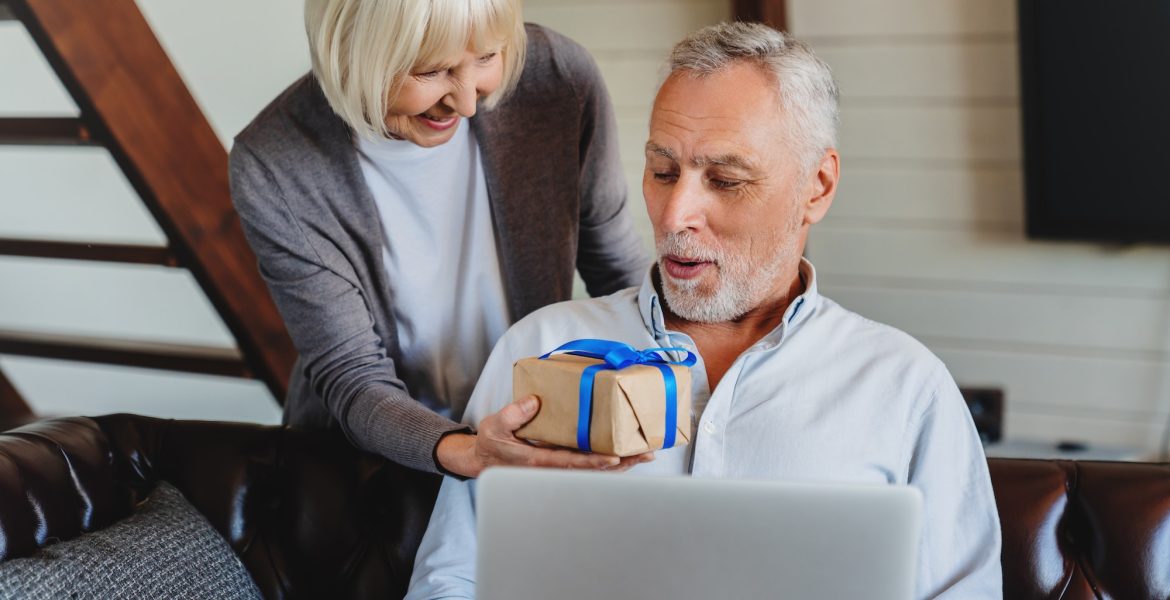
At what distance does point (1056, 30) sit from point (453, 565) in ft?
6.61

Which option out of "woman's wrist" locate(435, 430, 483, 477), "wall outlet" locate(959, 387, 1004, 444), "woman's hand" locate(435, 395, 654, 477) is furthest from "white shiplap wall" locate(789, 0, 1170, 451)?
"woman's hand" locate(435, 395, 654, 477)

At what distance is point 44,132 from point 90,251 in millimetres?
Result: 428

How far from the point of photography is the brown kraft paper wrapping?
1207mm

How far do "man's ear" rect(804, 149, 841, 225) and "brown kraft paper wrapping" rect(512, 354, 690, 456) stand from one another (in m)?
0.43

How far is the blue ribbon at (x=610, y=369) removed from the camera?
1.22 m

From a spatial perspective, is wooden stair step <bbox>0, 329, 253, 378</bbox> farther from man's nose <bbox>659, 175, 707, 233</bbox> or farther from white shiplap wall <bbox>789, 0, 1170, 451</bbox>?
man's nose <bbox>659, 175, 707, 233</bbox>

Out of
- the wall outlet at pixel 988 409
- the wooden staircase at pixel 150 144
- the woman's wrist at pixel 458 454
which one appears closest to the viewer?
the woman's wrist at pixel 458 454

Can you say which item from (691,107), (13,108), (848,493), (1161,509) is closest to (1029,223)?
(1161,509)

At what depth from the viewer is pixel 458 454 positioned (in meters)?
1.50

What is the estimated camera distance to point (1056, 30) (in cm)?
273

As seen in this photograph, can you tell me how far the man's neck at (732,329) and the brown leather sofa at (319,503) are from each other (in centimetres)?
39

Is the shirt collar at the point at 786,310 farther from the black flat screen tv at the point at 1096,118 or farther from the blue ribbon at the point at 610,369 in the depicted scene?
the black flat screen tv at the point at 1096,118

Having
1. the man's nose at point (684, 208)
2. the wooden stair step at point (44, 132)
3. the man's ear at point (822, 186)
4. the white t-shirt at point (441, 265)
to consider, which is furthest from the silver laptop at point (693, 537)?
the wooden stair step at point (44, 132)

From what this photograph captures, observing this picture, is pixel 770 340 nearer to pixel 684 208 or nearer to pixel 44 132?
pixel 684 208
